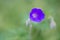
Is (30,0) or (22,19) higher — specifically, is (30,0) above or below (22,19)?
above

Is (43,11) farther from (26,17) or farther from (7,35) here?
(7,35)

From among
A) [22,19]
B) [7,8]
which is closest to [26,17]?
[22,19]

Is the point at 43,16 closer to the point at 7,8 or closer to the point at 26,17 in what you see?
the point at 26,17

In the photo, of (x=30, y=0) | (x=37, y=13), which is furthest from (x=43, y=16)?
(x=30, y=0)
